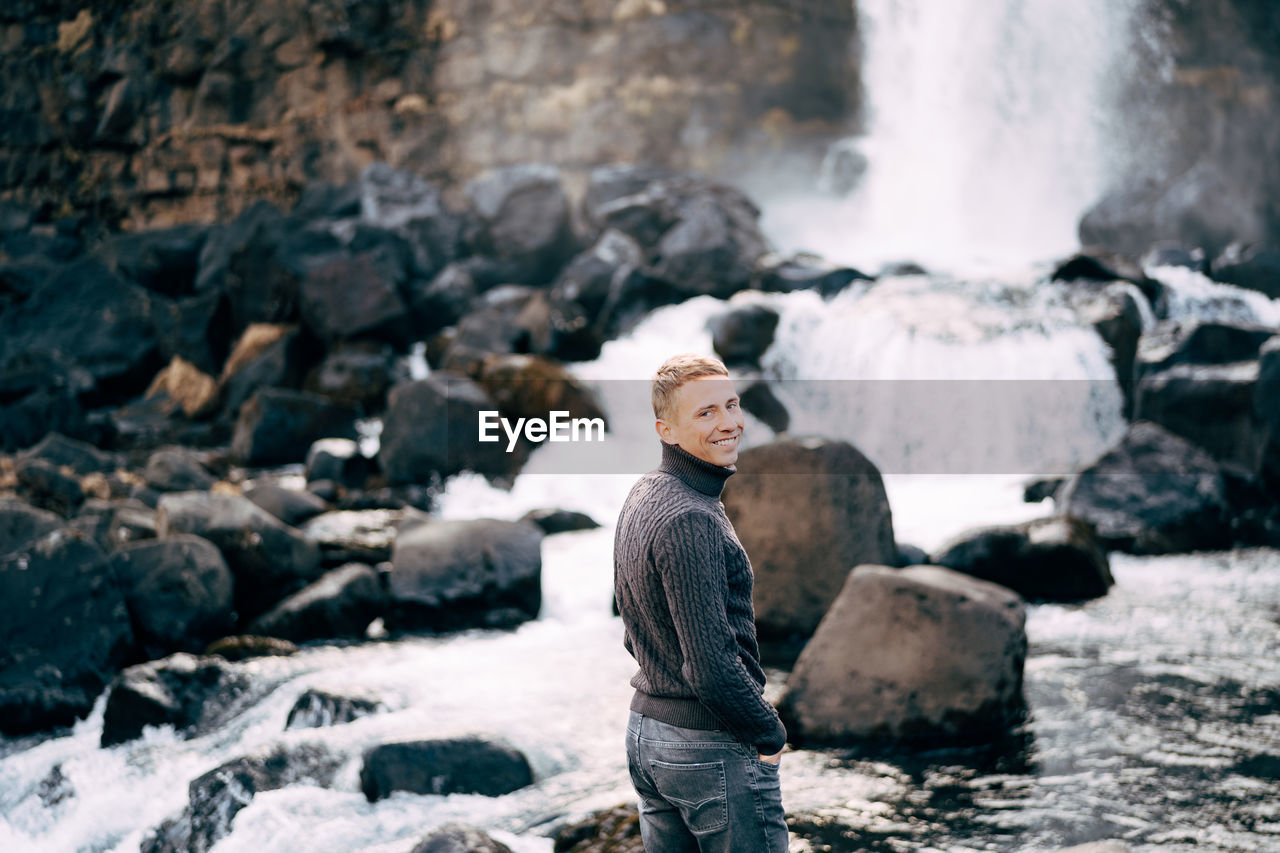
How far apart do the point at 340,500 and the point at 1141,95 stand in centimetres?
2079

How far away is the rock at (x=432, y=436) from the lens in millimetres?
12602

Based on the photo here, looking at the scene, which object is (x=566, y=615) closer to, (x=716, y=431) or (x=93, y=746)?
(x=93, y=746)

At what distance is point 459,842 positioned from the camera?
13.2ft

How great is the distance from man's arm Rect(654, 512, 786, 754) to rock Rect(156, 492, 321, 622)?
268 inches

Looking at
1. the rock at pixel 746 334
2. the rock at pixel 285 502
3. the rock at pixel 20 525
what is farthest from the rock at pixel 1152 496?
the rock at pixel 20 525

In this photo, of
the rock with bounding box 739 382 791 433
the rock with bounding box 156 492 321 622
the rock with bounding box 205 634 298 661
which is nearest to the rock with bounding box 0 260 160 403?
the rock with bounding box 739 382 791 433

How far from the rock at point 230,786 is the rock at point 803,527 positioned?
304 cm

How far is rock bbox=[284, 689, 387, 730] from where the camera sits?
5.93m

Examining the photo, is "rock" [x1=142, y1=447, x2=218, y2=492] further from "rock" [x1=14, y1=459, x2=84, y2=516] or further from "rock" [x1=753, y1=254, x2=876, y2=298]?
"rock" [x1=753, y1=254, x2=876, y2=298]

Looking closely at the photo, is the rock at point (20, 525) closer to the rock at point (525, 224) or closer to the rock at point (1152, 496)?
the rock at point (1152, 496)

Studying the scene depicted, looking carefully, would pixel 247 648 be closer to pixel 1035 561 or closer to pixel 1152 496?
pixel 1035 561

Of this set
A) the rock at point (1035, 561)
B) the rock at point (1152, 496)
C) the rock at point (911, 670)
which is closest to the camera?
the rock at point (911, 670)

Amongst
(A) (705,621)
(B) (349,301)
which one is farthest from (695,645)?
(B) (349,301)

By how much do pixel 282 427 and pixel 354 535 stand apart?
5346mm
